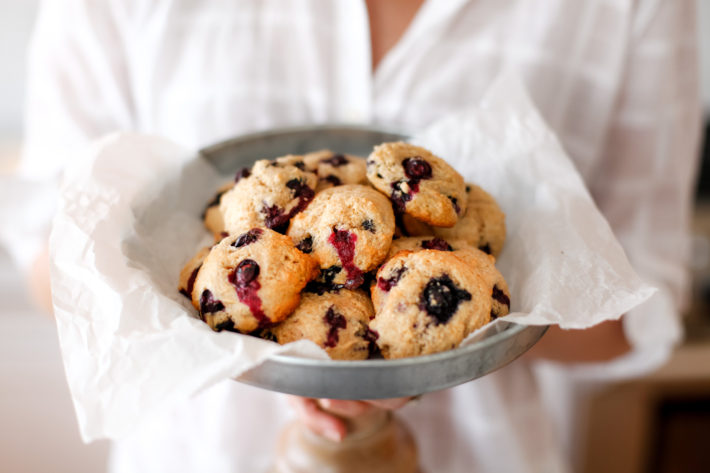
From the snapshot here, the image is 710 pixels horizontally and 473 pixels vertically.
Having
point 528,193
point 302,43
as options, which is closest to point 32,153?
point 302,43

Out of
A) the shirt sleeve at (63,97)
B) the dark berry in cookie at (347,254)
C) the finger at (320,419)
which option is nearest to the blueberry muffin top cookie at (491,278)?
the dark berry in cookie at (347,254)

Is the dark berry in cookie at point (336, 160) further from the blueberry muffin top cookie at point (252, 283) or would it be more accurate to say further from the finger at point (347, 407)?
the finger at point (347, 407)

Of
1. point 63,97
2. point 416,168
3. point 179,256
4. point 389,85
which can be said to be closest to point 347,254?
point 416,168

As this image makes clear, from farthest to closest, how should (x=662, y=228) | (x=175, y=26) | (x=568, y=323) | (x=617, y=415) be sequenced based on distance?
(x=617, y=415) → (x=662, y=228) → (x=175, y=26) → (x=568, y=323)

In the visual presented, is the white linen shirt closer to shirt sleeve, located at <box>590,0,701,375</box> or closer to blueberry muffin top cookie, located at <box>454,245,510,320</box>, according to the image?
shirt sleeve, located at <box>590,0,701,375</box>

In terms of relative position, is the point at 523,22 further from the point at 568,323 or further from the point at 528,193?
the point at 568,323

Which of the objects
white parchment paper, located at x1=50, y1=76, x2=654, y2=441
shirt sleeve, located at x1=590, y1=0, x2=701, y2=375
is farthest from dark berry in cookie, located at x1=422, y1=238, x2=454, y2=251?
shirt sleeve, located at x1=590, y1=0, x2=701, y2=375
